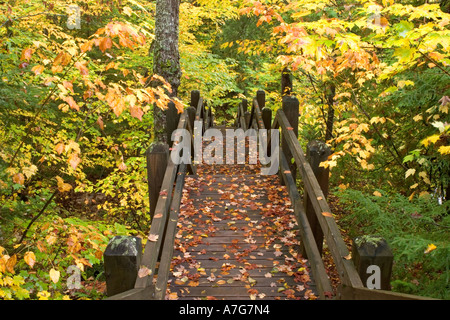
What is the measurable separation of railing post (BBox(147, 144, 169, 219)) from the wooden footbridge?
1 centimetres

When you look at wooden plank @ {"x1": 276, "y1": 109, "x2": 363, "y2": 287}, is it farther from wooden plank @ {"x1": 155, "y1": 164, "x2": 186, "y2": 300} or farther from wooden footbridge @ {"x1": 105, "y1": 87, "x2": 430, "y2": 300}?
wooden plank @ {"x1": 155, "y1": 164, "x2": 186, "y2": 300}

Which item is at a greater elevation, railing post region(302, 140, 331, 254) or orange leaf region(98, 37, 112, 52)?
orange leaf region(98, 37, 112, 52)

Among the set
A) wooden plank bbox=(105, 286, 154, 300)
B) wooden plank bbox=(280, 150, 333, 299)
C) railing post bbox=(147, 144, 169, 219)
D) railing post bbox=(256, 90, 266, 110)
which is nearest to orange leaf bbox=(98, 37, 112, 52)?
railing post bbox=(147, 144, 169, 219)

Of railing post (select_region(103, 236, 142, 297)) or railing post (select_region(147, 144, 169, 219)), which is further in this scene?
railing post (select_region(147, 144, 169, 219))

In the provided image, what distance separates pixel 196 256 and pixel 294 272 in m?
1.38

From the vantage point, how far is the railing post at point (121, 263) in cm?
271

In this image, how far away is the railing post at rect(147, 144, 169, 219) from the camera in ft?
14.6

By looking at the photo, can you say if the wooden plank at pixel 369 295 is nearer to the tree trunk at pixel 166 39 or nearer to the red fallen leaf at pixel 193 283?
the red fallen leaf at pixel 193 283

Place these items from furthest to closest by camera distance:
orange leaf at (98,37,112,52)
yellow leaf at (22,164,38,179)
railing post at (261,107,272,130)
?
railing post at (261,107,272,130), yellow leaf at (22,164,38,179), orange leaf at (98,37,112,52)

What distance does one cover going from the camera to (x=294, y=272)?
440cm

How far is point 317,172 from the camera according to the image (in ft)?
14.7

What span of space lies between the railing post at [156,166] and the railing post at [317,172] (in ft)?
6.41
